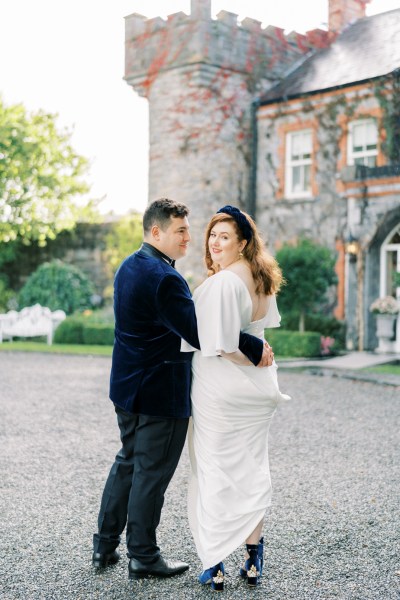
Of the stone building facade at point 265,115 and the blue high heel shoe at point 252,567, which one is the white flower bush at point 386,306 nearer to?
the stone building facade at point 265,115

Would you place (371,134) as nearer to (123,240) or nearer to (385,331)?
(385,331)

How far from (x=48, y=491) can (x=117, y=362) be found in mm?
1808

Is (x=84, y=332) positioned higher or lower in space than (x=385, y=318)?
lower

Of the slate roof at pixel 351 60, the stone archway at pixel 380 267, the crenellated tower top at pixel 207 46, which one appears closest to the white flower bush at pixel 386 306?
the stone archway at pixel 380 267

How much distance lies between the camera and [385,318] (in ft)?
51.1

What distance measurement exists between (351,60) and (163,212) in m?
16.5

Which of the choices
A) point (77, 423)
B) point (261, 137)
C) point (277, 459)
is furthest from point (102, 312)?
point (277, 459)

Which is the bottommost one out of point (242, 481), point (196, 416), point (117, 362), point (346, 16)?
point (242, 481)

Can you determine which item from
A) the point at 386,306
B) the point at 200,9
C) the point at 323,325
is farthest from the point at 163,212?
the point at 200,9

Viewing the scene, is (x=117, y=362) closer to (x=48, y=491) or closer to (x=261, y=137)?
(x=48, y=491)

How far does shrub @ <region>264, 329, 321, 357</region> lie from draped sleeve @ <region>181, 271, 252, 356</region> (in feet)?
38.9

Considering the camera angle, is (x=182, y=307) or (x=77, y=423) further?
(x=77, y=423)

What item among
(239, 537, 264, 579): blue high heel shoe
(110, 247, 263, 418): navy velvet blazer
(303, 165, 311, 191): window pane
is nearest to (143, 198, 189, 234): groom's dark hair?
(110, 247, 263, 418): navy velvet blazer

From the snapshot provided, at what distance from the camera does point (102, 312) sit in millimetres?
20703
